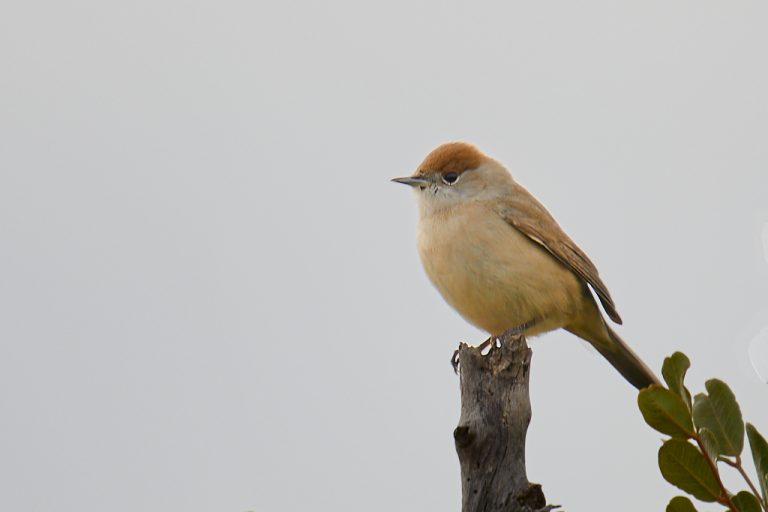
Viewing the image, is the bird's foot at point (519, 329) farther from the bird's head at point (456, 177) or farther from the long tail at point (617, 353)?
the bird's head at point (456, 177)

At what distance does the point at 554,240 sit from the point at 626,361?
908 mm

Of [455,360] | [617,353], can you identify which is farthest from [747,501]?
[617,353]

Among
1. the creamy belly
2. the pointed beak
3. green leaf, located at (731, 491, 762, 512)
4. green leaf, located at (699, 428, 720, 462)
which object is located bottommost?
green leaf, located at (731, 491, 762, 512)

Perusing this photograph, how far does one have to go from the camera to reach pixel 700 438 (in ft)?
8.32

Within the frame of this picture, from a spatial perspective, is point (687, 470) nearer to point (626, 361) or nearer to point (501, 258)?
point (501, 258)

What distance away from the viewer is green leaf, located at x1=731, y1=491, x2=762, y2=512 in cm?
235

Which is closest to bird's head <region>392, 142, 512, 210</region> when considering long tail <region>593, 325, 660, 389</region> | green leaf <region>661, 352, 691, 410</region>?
long tail <region>593, 325, 660, 389</region>

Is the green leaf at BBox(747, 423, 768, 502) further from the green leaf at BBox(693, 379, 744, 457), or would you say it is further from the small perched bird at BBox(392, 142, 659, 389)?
the small perched bird at BBox(392, 142, 659, 389)

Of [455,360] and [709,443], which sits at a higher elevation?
[455,360]

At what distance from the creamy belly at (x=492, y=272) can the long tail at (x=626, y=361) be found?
47 cm

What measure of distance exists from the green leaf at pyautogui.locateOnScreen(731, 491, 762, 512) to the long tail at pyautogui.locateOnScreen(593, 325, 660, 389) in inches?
145

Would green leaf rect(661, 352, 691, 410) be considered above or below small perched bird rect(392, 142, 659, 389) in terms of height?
below

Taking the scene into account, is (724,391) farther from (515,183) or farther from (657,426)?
(515,183)

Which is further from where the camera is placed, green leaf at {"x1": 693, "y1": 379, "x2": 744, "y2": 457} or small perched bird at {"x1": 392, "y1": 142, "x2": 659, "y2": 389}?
small perched bird at {"x1": 392, "y1": 142, "x2": 659, "y2": 389}
